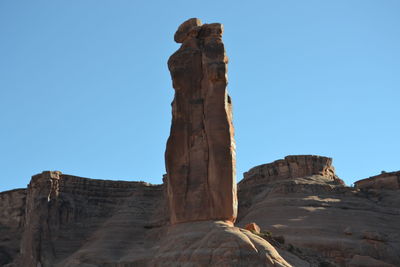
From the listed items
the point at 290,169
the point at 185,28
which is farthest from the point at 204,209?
the point at 290,169

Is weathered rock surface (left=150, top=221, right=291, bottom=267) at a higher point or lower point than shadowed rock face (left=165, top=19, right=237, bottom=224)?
lower

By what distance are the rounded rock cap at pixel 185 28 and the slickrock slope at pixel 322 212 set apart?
24905 millimetres

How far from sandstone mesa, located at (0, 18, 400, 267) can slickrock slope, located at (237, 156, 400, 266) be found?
Result: 0.48 feet

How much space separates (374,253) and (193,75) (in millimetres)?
35595

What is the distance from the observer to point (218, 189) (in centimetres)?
2773

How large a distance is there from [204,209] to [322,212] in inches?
1777

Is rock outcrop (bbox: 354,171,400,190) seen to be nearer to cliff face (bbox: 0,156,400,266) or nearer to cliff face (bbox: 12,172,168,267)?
cliff face (bbox: 0,156,400,266)

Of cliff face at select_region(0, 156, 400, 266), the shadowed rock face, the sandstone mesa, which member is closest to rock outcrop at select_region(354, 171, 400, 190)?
the sandstone mesa

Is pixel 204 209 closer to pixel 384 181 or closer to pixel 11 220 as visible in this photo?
pixel 384 181

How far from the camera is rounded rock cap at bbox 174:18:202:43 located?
102ft

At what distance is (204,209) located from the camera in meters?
27.7

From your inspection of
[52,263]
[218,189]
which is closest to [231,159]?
[218,189]

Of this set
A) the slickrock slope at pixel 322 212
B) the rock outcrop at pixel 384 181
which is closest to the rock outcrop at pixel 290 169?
the slickrock slope at pixel 322 212

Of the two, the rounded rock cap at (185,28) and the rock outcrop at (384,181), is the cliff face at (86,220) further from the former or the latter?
the rounded rock cap at (185,28)
